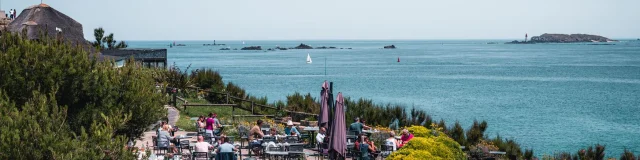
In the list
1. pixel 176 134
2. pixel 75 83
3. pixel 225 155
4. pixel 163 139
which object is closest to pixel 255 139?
pixel 163 139

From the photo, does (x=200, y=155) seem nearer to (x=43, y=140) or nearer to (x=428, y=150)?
(x=428, y=150)

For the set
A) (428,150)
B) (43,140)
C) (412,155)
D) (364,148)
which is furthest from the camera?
(364,148)

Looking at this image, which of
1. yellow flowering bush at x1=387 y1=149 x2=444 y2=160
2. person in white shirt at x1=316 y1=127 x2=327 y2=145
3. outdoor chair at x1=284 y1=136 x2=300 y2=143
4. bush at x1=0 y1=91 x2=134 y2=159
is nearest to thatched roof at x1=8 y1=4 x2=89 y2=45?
outdoor chair at x1=284 y1=136 x2=300 y2=143

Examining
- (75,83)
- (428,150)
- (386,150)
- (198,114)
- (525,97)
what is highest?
(75,83)

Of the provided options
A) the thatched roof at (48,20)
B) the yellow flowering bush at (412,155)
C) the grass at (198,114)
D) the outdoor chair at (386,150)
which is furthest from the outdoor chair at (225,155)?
the thatched roof at (48,20)

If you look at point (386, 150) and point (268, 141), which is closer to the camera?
point (386, 150)

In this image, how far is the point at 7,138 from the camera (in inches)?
367

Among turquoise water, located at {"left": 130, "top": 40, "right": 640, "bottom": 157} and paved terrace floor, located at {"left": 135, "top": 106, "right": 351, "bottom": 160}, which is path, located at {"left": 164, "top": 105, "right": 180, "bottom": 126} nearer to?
paved terrace floor, located at {"left": 135, "top": 106, "right": 351, "bottom": 160}

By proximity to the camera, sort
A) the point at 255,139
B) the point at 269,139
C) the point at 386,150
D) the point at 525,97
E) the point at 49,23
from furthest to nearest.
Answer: the point at 525,97 → the point at 49,23 → the point at 255,139 → the point at 269,139 → the point at 386,150

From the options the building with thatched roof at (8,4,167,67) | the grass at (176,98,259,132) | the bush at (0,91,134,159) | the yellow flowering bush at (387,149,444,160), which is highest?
the building with thatched roof at (8,4,167,67)

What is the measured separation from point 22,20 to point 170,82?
7526 millimetres

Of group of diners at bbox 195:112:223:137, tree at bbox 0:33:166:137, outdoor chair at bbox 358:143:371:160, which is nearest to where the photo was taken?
tree at bbox 0:33:166:137

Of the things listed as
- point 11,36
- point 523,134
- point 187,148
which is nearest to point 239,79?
point 523,134

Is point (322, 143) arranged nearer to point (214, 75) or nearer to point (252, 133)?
point (252, 133)
